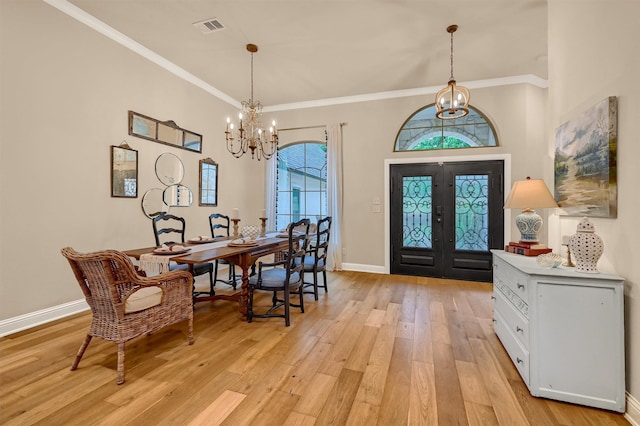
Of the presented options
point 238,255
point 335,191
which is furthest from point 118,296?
point 335,191

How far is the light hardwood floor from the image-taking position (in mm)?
1599

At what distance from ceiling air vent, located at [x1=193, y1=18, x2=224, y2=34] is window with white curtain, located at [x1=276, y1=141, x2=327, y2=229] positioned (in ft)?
8.60

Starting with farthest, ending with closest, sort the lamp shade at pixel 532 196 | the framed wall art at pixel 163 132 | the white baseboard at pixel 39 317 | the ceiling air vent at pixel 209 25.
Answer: the framed wall art at pixel 163 132 → the ceiling air vent at pixel 209 25 → the white baseboard at pixel 39 317 → the lamp shade at pixel 532 196

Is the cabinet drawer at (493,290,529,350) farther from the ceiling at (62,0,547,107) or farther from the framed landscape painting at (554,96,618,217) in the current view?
the ceiling at (62,0,547,107)

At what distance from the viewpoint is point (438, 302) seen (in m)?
3.51

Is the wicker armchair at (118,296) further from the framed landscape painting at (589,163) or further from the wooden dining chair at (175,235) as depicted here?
the framed landscape painting at (589,163)

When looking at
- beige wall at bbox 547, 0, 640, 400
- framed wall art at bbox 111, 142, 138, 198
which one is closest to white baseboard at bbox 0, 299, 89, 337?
framed wall art at bbox 111, 142, 138, 198

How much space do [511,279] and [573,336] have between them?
52cm

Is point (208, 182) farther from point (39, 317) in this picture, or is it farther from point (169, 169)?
point (39, 317)

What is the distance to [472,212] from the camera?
4.52m

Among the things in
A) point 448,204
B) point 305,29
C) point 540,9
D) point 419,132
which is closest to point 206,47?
point 305,29

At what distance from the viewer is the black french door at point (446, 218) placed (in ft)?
14.5

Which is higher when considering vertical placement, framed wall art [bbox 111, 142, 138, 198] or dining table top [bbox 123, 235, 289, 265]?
framed wall art [bbox 111, 142, 138, 198]

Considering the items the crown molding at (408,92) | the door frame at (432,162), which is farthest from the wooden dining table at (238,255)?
the crown molding at (408,92)
